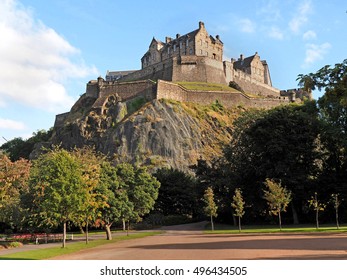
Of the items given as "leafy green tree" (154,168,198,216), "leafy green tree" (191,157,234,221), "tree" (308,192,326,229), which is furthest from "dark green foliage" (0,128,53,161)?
"tree" (308,192,326,229)

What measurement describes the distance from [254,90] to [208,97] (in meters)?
23.8

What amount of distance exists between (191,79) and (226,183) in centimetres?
4621

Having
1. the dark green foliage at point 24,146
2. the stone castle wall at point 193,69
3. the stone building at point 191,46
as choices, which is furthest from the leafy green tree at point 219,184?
the dark green foliage at point 24,146

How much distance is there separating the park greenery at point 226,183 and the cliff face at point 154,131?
29.0 ft

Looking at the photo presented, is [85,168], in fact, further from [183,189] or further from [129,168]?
[183,189]

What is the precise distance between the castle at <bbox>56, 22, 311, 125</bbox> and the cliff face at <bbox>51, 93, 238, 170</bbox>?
248 centimetres

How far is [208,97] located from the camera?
86.2 metres

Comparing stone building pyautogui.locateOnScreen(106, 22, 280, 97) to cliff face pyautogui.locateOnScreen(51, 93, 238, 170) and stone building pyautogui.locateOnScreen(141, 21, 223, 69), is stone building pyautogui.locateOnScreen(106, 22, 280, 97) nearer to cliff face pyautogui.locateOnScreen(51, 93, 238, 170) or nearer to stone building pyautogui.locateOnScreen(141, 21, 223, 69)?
stone building pyautogui.locateOnScreen(141, 21, 223, 69)

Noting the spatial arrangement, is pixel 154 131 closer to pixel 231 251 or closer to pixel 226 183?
pixel 226 183

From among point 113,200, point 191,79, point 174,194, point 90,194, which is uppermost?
point 191,79

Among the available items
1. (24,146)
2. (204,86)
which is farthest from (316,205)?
(24,146)

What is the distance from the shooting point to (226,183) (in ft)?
171

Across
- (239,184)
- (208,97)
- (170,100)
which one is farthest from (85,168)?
(208,97)

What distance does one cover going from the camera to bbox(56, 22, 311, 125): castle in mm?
84438
